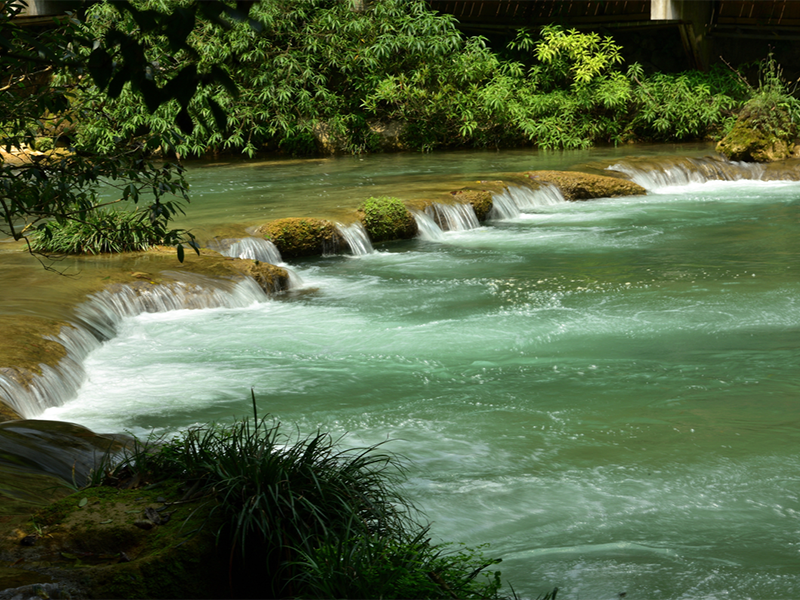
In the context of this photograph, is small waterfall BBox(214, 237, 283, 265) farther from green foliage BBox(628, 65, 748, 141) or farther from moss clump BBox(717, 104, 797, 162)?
green foliage BBox(628, 65, 748, 141)

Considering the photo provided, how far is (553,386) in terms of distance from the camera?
651cm

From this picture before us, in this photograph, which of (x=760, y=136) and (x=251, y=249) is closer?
(x=251, y=249)

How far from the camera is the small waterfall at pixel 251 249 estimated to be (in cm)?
1091

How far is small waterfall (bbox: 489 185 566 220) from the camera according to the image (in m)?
14.1

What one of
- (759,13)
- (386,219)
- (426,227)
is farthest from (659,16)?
(386,219)

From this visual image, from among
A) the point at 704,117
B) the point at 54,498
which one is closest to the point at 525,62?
the point at 704,117

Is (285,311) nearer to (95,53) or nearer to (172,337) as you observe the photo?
(172,337)

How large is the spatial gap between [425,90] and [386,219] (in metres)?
9.28

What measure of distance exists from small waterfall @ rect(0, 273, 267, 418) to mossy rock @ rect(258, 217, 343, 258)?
1.92 m

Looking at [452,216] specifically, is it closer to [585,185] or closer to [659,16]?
[585,185]

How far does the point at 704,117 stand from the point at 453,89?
5.79m

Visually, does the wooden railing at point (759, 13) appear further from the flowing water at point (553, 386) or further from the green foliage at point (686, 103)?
the flowing water at point (553, 386)

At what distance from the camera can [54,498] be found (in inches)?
148

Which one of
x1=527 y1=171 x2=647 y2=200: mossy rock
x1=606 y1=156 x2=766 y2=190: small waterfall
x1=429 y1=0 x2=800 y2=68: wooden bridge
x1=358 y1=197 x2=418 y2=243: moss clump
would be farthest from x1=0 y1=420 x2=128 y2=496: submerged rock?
x1=429 y1=0 x2=800 y2=68: wooden bridge
